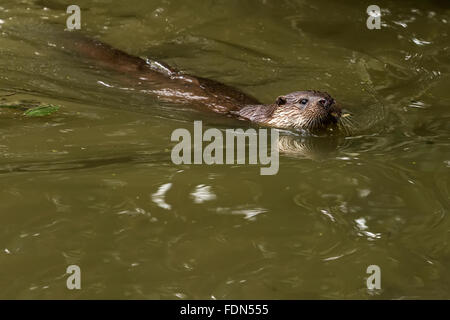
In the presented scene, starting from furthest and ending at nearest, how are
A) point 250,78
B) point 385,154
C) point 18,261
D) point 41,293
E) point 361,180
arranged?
point 250,78
point 385,154
point 361,180
point 18,261
point 41,293

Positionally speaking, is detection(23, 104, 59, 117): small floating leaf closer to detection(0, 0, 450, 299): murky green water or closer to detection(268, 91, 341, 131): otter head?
detection(0, 0, 450, 299): murky green water

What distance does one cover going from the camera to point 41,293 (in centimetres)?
264

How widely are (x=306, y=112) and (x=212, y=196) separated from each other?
2.20 meters

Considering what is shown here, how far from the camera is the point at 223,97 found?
5949 mm

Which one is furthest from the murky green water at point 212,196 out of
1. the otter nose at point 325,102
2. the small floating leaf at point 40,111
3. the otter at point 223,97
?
the otter nose at point 325,102

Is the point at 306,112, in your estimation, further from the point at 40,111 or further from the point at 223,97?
the point at 40,111

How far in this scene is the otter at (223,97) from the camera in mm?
5461

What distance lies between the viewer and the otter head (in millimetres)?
5402

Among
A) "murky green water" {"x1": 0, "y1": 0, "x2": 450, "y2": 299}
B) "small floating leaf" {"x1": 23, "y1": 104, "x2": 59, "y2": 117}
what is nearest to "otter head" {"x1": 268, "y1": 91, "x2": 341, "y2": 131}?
"murky green water" {"x1": 0, "y1": 0, "x2": 450, "y2": 299}

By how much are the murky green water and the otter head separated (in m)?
0.30

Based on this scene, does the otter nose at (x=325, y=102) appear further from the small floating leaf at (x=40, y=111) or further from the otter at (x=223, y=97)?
the small floating leaf at (x=40, y=111)

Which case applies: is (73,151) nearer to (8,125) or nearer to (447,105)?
(8,125)

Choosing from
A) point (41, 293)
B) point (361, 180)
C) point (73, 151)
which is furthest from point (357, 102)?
point (41, 293)

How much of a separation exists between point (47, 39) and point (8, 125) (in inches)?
115
